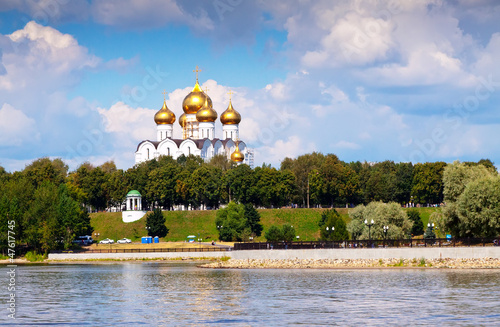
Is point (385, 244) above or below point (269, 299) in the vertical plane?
above

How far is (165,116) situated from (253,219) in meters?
46.1

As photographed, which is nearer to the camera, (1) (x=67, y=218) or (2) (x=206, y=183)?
(1) (x=67, y=218)

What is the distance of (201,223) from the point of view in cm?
10631

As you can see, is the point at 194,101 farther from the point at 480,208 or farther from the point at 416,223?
the point at 480,208

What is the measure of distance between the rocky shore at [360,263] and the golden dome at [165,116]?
78351mm

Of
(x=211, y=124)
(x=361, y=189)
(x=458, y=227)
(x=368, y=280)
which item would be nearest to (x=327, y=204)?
(x=361, y=189)

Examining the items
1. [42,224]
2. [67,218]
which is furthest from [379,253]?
[42,224]

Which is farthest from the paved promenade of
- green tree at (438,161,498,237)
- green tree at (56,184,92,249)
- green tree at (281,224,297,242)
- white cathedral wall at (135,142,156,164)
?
white cathedral wall at (135,142,156,164)

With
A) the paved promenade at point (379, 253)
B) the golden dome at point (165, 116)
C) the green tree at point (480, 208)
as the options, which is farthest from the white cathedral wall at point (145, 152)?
the green tree at point (480, 208)

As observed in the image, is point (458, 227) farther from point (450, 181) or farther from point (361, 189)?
point (361, 189)

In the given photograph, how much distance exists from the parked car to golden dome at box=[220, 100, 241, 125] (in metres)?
44.7

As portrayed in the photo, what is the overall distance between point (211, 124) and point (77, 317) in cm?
10952

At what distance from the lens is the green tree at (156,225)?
10131 cm

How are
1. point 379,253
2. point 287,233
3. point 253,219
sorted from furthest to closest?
point 253,219, point 287,233, point 379,253
